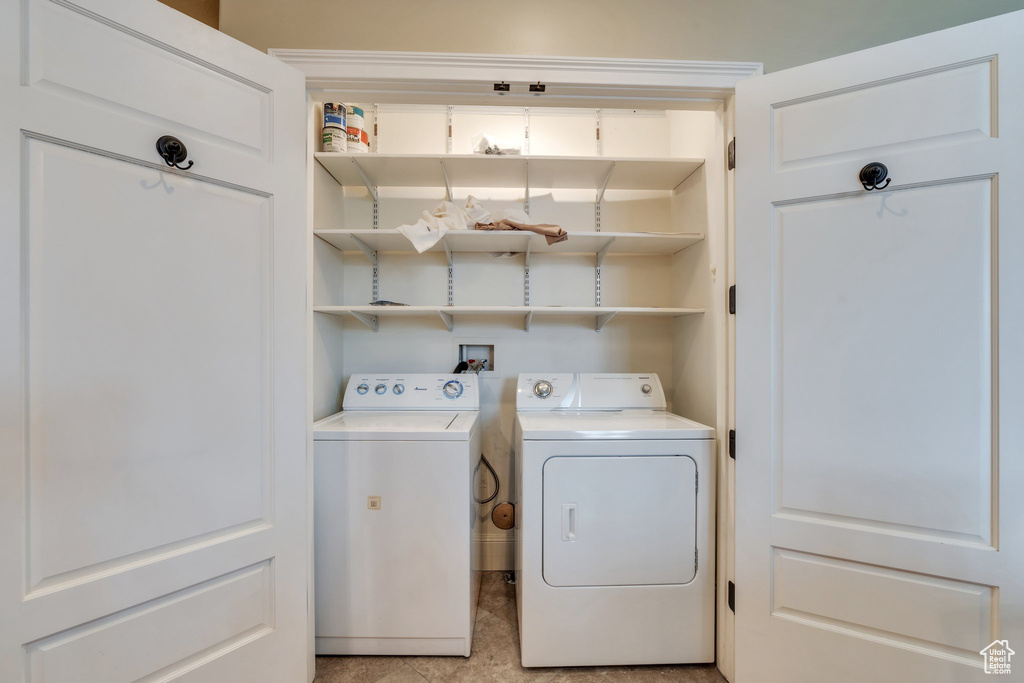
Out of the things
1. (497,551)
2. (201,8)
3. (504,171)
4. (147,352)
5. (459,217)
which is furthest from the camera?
(497,551)

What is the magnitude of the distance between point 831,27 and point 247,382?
2.51m

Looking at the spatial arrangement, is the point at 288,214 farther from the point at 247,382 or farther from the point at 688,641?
the point at 688,641

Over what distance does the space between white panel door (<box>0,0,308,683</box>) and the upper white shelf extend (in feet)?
2.05

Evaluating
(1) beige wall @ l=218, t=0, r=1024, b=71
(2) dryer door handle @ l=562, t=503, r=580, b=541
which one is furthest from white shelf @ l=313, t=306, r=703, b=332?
(1) beige wall @ l=218, t=0, r=1024, b=71

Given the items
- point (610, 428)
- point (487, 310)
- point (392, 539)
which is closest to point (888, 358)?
point (610, 428)

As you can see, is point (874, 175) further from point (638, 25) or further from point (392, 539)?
point (392, 539)

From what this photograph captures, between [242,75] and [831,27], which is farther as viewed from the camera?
[831,27]

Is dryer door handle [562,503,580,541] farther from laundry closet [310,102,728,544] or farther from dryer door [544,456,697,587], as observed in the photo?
laundry closet [310,102,728,544]

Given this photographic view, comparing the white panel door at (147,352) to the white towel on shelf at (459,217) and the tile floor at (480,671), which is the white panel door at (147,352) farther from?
the white towel on shelf at (459,217)

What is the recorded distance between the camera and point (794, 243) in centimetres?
114

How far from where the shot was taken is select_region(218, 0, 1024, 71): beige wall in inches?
54.6

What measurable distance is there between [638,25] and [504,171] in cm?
78

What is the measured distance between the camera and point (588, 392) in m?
1.83

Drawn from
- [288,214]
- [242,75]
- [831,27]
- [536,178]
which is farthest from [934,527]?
[242,75]
